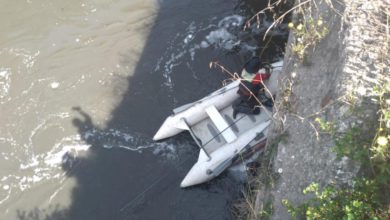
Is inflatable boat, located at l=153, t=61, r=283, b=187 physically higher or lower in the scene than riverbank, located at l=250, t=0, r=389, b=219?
lower

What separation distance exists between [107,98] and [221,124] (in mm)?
3106

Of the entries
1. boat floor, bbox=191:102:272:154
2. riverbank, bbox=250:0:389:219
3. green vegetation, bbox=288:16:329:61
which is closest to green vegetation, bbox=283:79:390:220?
riverbank, bbox=250:0:389:219

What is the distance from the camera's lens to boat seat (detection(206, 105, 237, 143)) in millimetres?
8945

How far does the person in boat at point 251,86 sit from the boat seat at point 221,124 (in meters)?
0.32

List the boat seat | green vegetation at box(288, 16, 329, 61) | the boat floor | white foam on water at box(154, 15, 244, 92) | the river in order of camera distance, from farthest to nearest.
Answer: white foam on water at box(154, 15, 244, 92) → the river → the boat floor → the boat seat → green vegetation at box(288, 16, 329, 61)

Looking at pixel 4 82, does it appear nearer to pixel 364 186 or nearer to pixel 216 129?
pixel 216 129

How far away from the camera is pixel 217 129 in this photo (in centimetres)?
937

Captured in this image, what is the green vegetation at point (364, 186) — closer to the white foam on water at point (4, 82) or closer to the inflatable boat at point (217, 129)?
the inflatable boat at point (217, 129)

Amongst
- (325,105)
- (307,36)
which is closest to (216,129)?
(307,36)

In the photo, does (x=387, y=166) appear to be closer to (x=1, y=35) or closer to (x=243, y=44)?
(x=243, y=44)

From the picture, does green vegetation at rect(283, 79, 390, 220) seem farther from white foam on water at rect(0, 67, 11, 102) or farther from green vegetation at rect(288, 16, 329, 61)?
white foam on water at rect(0, 67, 11, 102)

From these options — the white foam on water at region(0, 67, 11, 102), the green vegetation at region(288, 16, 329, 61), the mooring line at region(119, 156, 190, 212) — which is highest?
the white foam on water at region(0, 67, 11, 102)

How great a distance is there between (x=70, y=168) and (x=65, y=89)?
2.16 metres

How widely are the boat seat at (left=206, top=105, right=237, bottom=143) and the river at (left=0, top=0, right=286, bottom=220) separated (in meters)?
0.79
